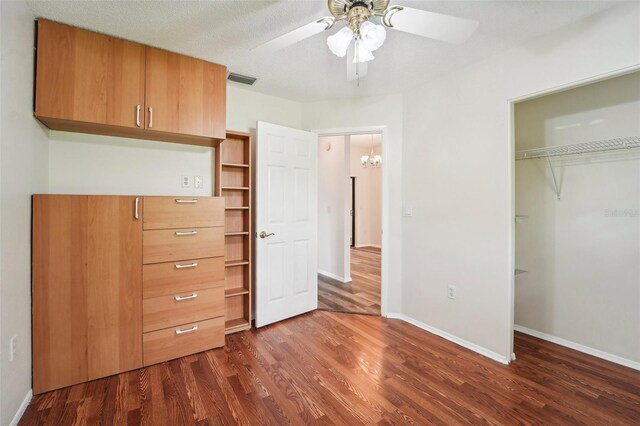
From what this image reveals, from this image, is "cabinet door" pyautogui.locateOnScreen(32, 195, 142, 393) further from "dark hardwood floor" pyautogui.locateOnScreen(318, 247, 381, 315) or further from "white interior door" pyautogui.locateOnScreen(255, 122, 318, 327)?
"dark hardwood floor" pyautogui.locateOnScreen(318, 247, 381, 315)

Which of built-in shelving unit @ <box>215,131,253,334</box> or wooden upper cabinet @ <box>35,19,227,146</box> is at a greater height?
wooden upper cabinet @ <box>35,19,227,146</box>

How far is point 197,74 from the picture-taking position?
227 cm

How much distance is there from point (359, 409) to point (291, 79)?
2.69 metres

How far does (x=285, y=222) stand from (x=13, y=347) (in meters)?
2.01

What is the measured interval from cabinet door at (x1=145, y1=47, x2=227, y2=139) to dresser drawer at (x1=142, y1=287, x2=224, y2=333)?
1.29m

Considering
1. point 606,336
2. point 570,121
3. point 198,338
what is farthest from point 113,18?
point 606,336

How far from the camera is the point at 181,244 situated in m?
2.18

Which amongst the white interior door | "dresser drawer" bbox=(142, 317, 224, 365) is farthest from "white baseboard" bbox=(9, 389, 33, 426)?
the white interior door

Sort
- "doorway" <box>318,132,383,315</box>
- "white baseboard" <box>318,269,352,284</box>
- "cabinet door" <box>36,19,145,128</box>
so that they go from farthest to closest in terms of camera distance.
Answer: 1. "white baseboard" <box>318,269,352,284</box>
2. "doorway" <box>318,132,383,315</box>
3. "cabinet door" <box>36,19,145,128</box>

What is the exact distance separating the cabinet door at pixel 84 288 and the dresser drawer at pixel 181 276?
69mm

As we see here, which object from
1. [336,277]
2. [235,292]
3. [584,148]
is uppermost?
[584,148]

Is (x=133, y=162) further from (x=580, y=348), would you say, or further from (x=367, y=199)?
(x=367, y=199)

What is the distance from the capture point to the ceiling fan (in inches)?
48.6

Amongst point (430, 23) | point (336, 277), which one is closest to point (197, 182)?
point (430, 23)
